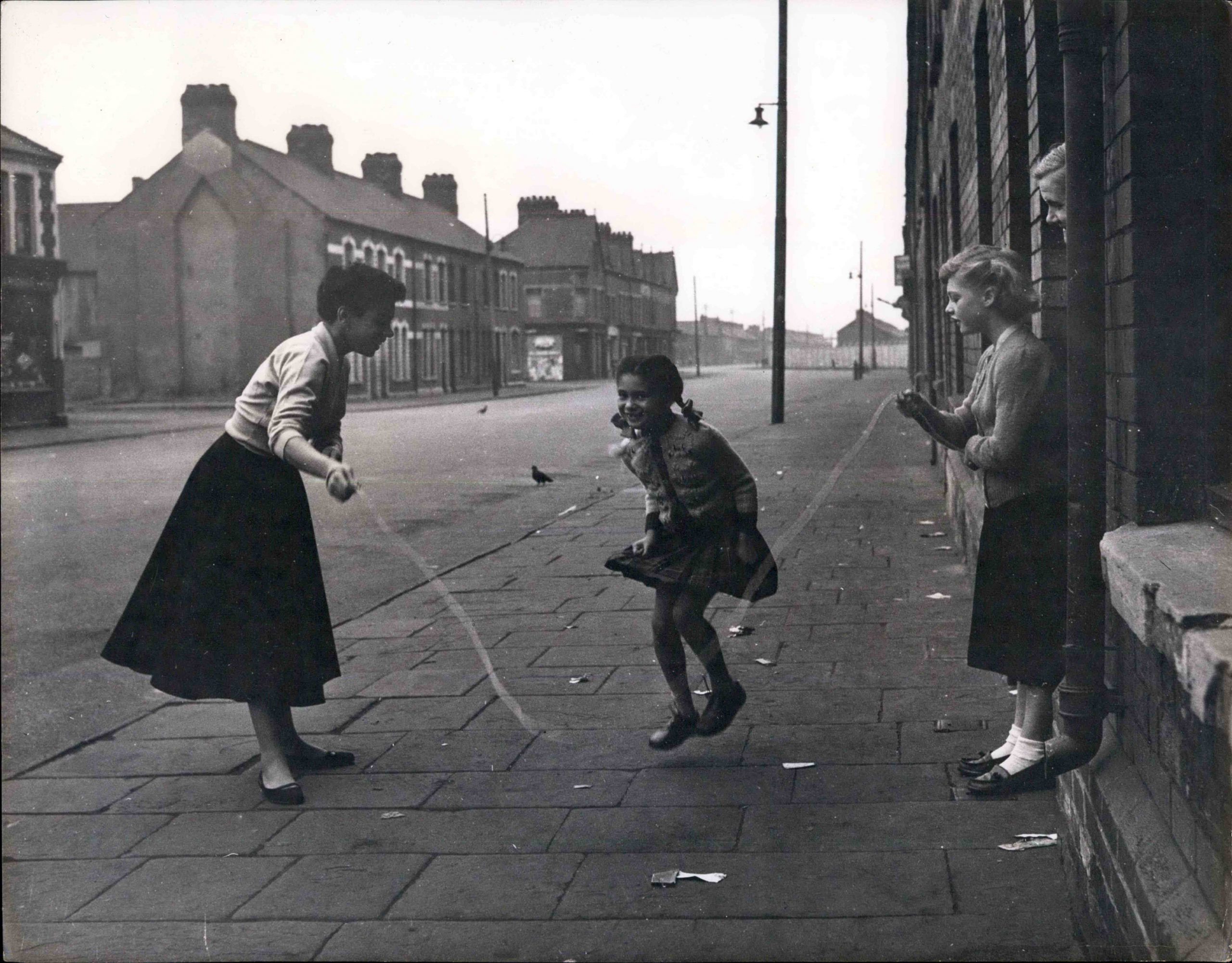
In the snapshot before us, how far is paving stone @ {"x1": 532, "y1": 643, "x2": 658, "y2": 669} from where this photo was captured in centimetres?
652

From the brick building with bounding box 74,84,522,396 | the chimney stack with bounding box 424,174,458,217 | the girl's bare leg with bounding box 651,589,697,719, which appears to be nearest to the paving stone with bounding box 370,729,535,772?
the girl's bare leg with bounding box 651,589,697,719

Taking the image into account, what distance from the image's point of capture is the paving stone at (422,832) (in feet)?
13.3

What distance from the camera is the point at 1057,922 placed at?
10.9 feet

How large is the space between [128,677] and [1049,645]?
443cm

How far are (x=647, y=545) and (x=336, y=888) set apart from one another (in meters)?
1.73

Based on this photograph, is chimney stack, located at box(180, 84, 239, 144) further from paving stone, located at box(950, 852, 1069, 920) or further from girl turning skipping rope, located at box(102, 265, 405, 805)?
paving stone, located at box(950, 852, 1069, 920)

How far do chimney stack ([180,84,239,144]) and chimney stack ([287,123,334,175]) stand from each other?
5.72 feet

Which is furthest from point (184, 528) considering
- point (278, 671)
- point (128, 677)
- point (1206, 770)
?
point (1206, 770)

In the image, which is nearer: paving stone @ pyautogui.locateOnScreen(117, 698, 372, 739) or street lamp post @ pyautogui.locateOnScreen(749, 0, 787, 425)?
paving stone @ pyautogui.locateOnScreen(117, 698, 372, 739)

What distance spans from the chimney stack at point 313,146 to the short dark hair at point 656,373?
37853mm

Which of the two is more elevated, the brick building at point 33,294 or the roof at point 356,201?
the roof at point 356,201

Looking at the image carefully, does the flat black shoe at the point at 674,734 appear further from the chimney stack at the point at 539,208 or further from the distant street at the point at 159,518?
the chimney stack at the point at 539,208

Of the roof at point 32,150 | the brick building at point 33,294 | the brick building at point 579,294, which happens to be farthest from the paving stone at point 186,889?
Result: the brick building at point 579,294

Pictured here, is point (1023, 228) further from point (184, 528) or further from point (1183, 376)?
point (184, 528)
